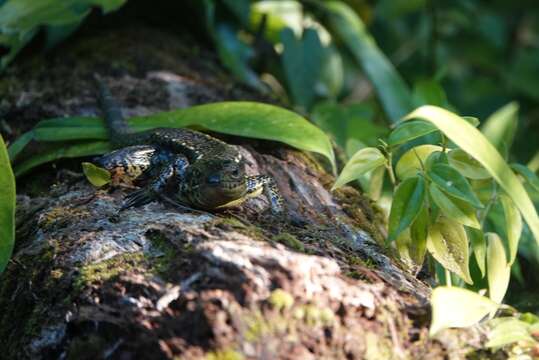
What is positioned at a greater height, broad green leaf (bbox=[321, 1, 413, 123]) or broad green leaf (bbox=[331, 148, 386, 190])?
broad green leaf (bbox=[331, 148, 386, 190])

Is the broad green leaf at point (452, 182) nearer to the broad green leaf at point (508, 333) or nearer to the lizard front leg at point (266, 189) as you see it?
the broad green leaf at point (508, 333)

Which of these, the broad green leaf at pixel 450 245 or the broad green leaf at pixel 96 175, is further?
the broad green leaf at pixel 96 175

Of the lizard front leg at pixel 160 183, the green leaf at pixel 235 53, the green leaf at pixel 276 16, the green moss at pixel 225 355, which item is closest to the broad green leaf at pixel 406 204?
the green moss at pixel 225 355

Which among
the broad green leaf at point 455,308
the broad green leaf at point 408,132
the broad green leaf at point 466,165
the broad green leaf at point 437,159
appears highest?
the broad green leaf at point 408,132

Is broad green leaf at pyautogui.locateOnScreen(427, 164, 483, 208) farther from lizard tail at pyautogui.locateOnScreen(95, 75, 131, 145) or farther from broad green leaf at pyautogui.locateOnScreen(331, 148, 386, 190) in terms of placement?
lizard tail at pyautogui.locateOnScreen(95, 75, 131, 145)

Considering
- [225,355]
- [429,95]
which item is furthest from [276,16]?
[225,355]

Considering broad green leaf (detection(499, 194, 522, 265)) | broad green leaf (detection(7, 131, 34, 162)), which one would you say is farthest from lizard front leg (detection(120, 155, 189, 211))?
broad green leaf (detection(499, 194, 522, 265))

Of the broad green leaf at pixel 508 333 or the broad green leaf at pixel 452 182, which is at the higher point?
the broad green leaf at pixel 452 182

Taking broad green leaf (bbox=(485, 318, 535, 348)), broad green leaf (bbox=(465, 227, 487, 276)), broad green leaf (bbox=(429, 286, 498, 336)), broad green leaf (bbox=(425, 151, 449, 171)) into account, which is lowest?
broad green leaf (bbox=(465, 227, 487, 276))

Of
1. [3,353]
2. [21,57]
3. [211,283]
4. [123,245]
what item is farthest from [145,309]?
[21,57]
